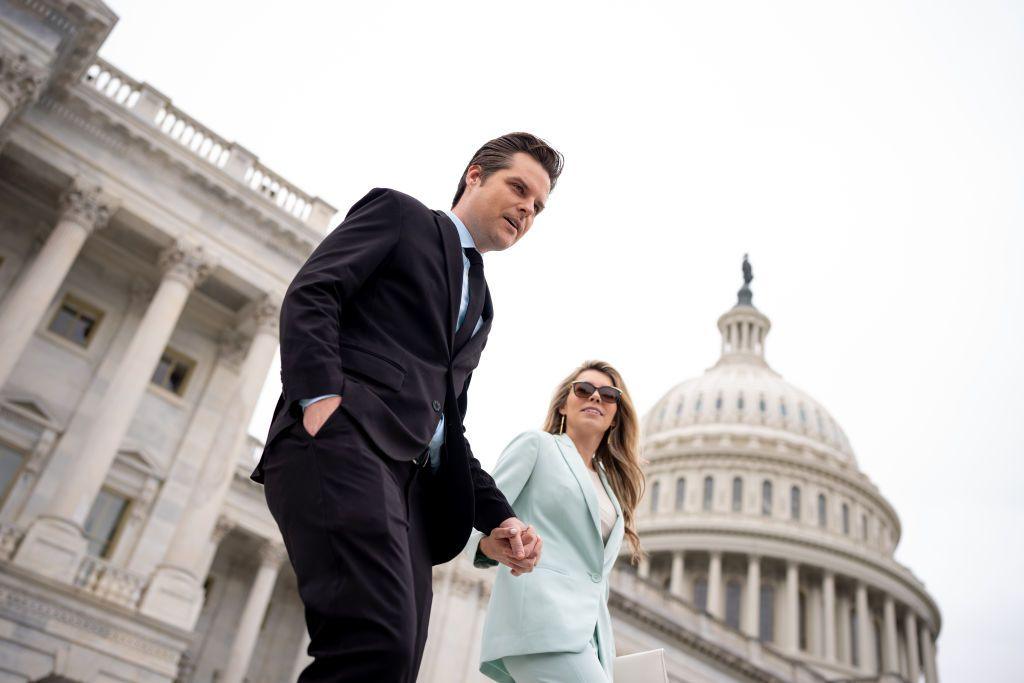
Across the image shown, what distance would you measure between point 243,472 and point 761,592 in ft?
161

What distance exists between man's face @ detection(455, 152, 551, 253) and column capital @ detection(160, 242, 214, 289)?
18191 millimetres

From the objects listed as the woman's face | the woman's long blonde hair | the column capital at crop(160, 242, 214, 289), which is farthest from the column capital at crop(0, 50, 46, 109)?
the woman's face

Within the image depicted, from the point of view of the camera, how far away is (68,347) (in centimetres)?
1995

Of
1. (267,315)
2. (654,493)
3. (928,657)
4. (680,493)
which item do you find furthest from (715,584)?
(267,315)

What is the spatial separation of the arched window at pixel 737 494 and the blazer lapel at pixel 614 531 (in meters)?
66.3

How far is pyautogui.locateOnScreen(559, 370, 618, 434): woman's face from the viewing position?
4809 mm

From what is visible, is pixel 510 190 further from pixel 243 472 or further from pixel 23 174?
pixel 243 472

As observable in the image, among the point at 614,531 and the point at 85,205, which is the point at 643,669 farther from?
the point at 85,205

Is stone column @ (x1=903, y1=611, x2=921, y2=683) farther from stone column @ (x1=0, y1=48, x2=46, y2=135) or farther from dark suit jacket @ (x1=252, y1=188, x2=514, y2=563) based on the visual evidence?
dark suit jacket @ (x1=252, y1=188, x2=514, y2=563)

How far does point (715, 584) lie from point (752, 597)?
2772 mm

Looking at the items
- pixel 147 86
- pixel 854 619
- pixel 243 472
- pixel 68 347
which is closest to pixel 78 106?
pixel 147 86

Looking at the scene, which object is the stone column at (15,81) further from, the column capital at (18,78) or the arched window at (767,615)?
the arched window at (767,615)

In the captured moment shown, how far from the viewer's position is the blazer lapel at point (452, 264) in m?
2.95

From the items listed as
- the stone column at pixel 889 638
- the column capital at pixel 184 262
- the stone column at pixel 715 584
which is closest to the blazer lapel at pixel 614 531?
the column capital at pixel 184 262
